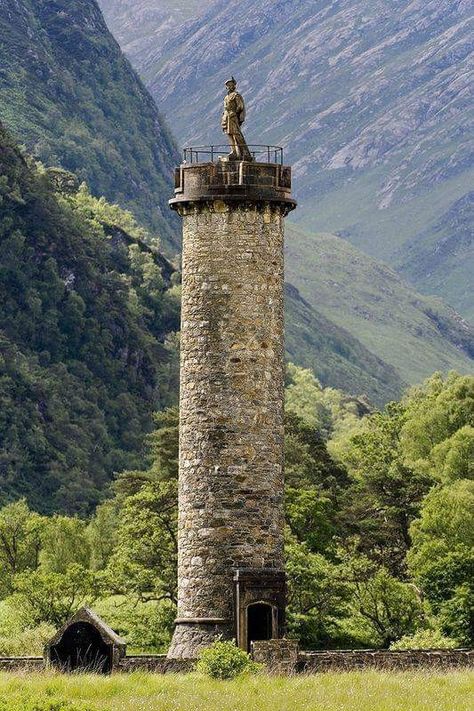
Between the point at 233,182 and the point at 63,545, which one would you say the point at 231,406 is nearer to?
the point at 233,182

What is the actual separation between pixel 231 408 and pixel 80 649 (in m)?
7.65

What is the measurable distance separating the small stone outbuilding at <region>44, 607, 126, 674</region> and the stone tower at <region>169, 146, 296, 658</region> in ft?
11.8

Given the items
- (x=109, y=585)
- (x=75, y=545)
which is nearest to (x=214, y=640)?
(x=109, y=585)

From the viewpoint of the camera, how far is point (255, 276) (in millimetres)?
50875

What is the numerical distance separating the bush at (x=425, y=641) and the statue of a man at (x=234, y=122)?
55.1 feet

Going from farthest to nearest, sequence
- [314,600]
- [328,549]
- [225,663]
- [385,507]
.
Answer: [385,507] → [328,549] → [314,600] → [225,663]

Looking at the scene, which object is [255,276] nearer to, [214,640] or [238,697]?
[214,640]

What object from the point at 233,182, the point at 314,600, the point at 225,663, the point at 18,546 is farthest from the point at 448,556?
the point at 225,663

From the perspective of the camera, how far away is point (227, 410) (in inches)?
1972

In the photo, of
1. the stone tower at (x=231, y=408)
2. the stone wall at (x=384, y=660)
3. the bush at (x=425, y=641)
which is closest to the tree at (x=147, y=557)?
the bush at (x=425, y=641)

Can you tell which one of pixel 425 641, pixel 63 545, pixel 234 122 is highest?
pixel 234 122

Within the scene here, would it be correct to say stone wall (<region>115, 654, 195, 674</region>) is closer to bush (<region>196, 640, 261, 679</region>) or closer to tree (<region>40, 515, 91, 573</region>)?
bush (<region>196, 640, 261, 679</region>)

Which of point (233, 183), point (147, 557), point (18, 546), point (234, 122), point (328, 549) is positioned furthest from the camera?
point (18, 546)

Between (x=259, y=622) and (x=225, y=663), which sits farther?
(x=259, y=622)
